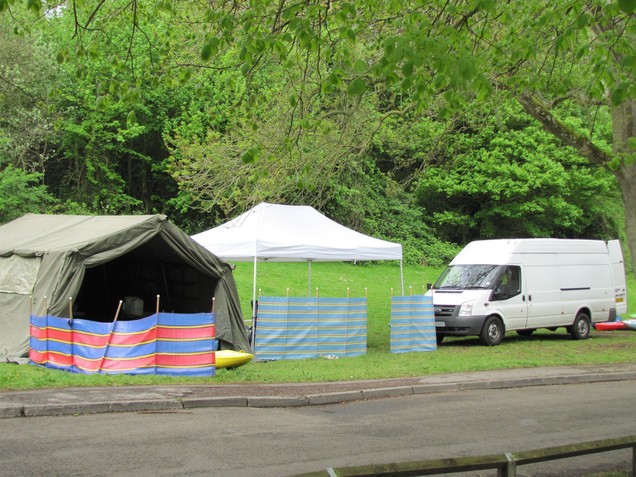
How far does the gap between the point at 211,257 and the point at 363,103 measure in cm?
496

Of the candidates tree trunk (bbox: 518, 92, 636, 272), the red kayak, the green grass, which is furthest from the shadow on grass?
tree trunk (bbox: 518, 92, 636, 272)

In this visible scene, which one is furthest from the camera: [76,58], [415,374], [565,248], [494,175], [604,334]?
[494,175]

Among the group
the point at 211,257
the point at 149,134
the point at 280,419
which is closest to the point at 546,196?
the point at 149,134

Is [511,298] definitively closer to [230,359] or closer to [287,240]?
[287,240]

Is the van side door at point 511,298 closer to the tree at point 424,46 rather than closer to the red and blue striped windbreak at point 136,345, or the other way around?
the tree at point 424,46

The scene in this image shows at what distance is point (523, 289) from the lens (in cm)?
2009

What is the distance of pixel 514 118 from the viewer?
40.0m

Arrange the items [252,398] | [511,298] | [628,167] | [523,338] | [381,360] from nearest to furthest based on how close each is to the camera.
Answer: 1. [252,398]
2. [381,360]
3. [628,167]
4. [511,298]
5. [523,338]

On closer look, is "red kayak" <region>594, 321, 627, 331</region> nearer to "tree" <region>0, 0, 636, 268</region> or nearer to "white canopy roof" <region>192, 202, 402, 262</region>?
"tree" <region>0, 0, 636, 268</region>

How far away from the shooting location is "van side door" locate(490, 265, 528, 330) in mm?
19594

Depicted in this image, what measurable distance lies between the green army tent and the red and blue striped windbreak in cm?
56

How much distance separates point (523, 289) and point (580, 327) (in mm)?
2984

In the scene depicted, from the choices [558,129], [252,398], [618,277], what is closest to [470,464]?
[252,398]

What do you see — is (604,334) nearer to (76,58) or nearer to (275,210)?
(275,210)
